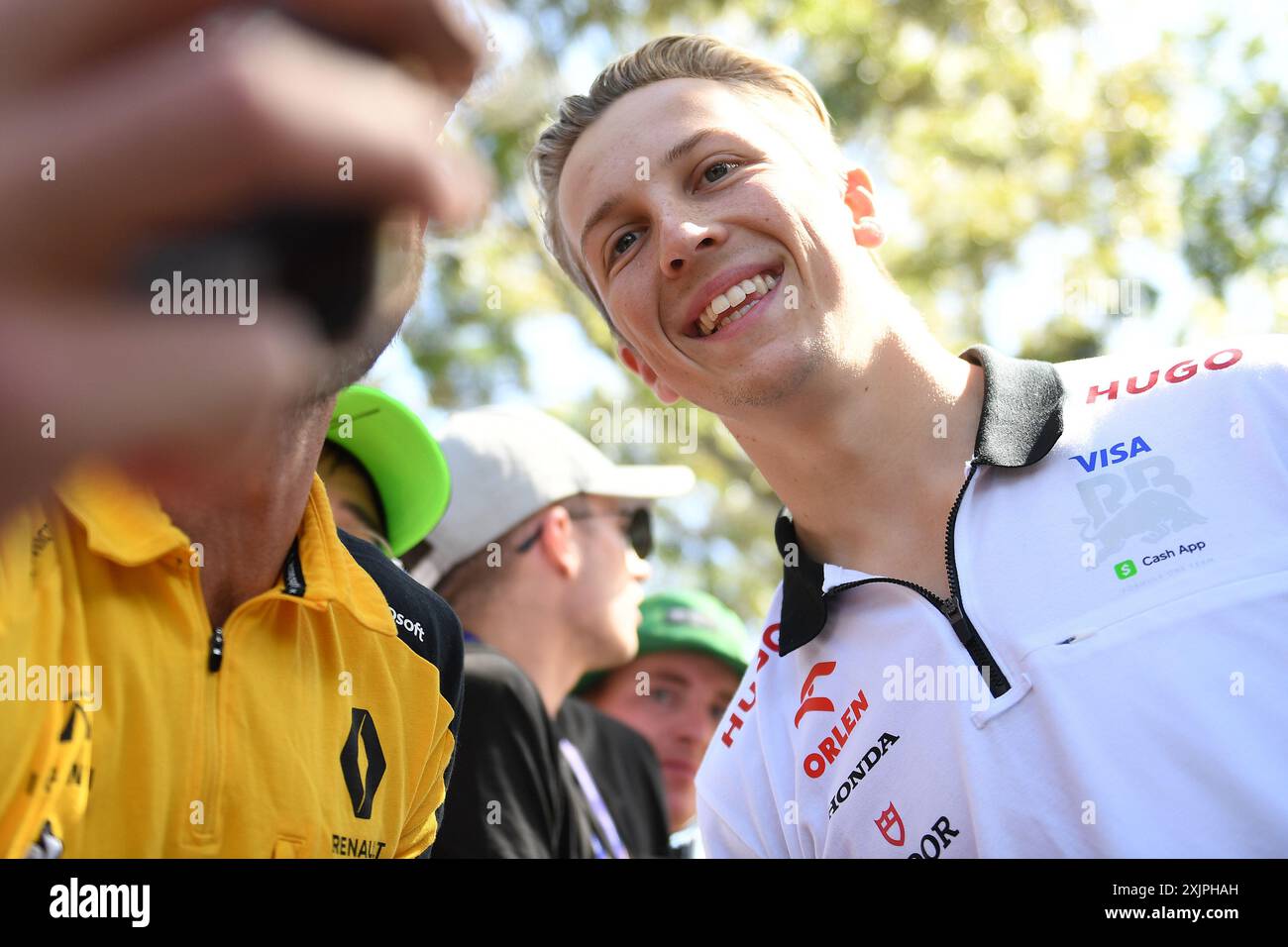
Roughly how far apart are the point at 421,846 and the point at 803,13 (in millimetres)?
8535

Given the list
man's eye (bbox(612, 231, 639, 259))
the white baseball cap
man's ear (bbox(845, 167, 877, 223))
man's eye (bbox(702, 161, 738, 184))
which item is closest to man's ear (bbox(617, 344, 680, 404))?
man's eye (bbox(612, 231, 639, 259))

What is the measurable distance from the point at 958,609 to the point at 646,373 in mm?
1088

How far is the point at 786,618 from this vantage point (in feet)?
8.18

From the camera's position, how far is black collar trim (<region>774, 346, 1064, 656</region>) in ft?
7.55

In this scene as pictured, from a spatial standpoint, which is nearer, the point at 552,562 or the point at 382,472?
the point at 382,472

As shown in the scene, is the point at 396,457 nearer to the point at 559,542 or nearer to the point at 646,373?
the point at 646,373

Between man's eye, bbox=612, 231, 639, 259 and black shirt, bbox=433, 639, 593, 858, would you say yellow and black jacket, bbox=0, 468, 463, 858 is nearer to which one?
black shirt, bbox=433, 639, 593, 858

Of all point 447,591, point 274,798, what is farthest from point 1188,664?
point 447,591

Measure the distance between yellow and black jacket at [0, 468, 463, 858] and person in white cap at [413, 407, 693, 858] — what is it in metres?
1.25

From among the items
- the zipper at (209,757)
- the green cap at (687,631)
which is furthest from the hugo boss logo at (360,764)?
the green cap at (687,631)

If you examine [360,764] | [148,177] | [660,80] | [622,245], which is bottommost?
[360,764]

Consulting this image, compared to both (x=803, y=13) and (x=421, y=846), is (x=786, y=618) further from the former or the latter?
(x=803, y=13)

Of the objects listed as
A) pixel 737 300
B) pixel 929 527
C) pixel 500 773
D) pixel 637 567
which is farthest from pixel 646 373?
pixel 637 567

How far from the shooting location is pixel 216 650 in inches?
58.9
